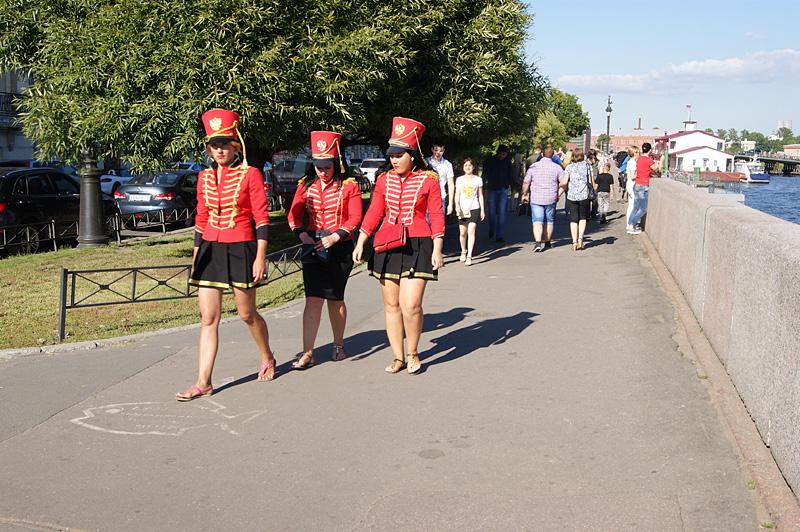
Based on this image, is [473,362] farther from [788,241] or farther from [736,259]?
[788,241]

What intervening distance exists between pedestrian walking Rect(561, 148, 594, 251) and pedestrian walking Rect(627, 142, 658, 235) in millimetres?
2164

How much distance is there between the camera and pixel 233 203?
6.47 meters

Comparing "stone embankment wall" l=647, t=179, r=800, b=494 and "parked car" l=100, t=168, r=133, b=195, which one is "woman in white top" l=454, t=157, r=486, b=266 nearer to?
"stone embankment wall" l=647, t=179, r=800, b=494

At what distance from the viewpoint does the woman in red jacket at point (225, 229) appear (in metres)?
6.46

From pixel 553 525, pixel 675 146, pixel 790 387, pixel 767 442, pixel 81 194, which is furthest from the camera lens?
pixel 675 146

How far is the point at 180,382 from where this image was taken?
7.10m

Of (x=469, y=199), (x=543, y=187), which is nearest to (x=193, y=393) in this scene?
(x=469, y=199)

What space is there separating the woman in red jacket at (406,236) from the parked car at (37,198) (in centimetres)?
1120

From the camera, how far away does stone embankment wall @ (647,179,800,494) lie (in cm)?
478

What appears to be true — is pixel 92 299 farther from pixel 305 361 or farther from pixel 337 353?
pixel 305 361

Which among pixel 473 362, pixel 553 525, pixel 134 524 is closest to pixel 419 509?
pixel 553 525

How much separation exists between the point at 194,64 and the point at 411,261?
20.6 feet

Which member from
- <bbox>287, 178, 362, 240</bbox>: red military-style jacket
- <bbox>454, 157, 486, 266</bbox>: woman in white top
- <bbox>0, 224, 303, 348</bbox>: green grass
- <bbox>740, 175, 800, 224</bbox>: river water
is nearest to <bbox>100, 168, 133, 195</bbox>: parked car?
<bbox>0, 224, 303, 348</bbox>: green grass

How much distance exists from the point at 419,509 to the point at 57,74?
10.6m
